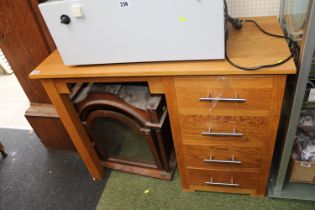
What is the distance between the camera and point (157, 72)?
946 millimetres

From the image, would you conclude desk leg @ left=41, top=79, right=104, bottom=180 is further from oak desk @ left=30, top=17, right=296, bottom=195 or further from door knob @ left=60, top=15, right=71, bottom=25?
door knob @ left=60, top=15, right=71, bottom=25

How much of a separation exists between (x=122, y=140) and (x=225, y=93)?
69 cm

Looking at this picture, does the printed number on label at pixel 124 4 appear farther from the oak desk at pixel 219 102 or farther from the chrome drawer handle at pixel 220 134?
the chrome drawer handle at pixel 220 134

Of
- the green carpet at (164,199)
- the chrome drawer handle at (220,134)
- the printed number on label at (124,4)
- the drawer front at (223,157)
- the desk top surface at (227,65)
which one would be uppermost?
the printed number on label at (124,4)

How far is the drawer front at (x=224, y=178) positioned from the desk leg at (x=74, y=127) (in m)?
0.54

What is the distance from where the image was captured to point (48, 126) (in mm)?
1682

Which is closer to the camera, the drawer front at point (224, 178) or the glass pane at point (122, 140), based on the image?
the drawer front at point (224, 178)

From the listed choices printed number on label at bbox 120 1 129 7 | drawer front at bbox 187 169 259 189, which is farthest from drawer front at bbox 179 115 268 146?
printed number on label at bbox 120 1 129 7

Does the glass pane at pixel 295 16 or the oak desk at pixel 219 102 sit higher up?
the glass pane at pixel 295 16

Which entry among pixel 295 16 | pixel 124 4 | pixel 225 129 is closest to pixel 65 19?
pixel 124 4

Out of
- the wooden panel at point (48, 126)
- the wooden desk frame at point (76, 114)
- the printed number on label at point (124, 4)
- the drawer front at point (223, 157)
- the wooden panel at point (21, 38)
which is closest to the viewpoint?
the printed number on label at point (124, 4)

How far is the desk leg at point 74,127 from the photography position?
1196mm

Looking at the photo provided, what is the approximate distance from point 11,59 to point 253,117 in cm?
127

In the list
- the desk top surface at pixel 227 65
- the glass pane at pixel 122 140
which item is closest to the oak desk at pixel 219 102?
the desk top surface at pixel 227 65
